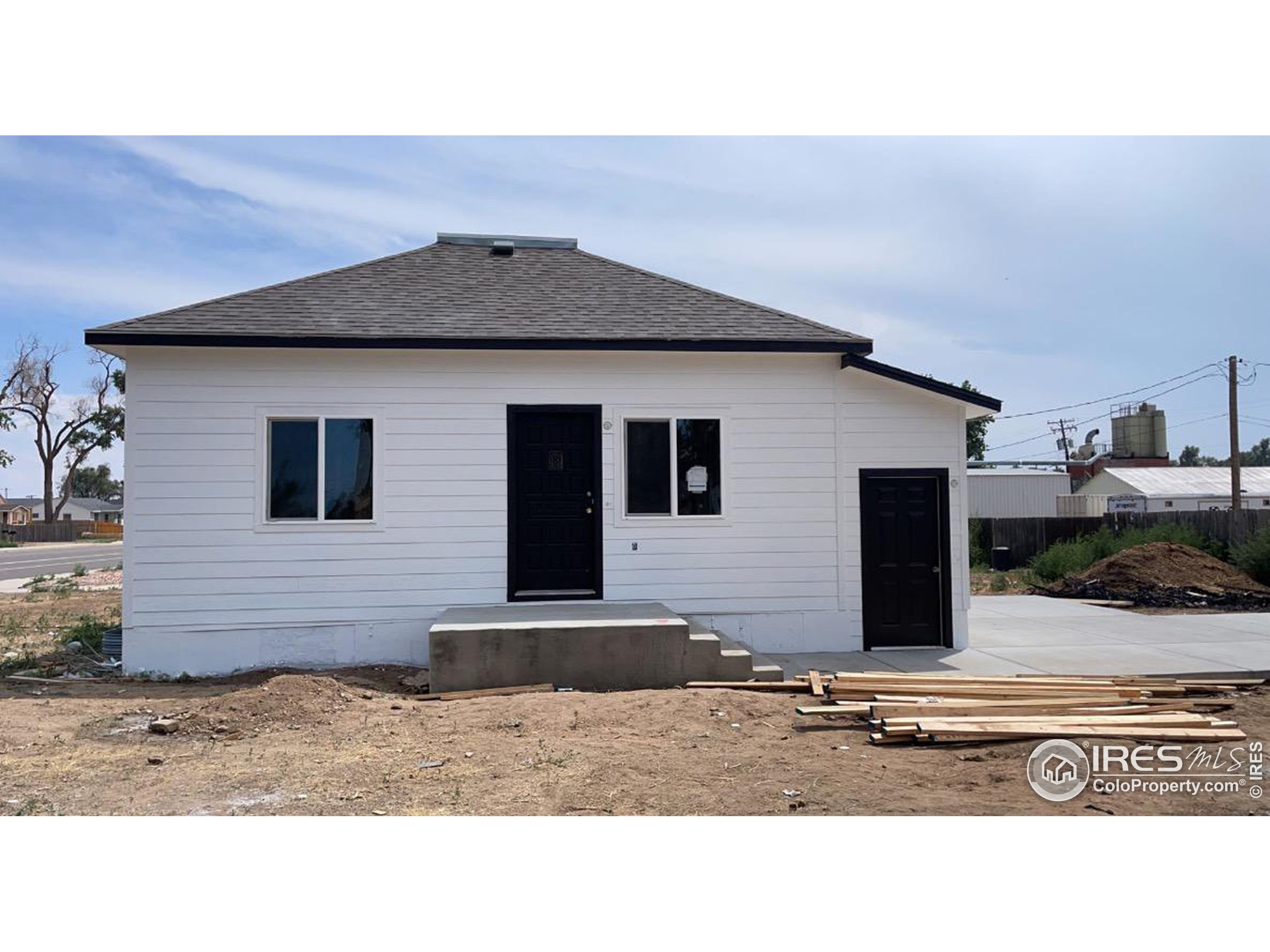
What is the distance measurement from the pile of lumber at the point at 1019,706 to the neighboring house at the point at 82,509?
317 feet

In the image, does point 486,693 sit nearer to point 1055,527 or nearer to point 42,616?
point 42,616

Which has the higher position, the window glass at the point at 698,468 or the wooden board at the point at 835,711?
the window glass at the point at 698,468

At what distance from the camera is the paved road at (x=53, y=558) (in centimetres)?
2780

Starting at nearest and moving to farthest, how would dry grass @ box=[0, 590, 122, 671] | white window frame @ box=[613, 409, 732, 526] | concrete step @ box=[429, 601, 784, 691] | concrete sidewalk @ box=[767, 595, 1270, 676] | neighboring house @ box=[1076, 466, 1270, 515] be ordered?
concrete step @ box=[429, 601, 784, 691]
concrete sidewalk @ box=[767, 595, 1270, 676]
white window frame @ box=[613, 409, 732, 526]
dry grass @ box=[0, 590, 122, 671]
neighboring house @ box=[1076, 466, 1270, 515]

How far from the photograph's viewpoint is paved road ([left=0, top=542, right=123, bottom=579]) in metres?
27.8

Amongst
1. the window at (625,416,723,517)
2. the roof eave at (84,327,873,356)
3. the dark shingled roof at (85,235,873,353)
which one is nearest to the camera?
the roof eave at (84,327,873,356)

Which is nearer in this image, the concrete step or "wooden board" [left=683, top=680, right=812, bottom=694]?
"wooden board" [left=683, top=680, right=812, bottom=694]

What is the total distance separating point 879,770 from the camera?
19.2 feet

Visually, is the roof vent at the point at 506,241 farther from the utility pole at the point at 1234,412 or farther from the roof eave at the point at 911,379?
the utility pole at the point at 1234,412

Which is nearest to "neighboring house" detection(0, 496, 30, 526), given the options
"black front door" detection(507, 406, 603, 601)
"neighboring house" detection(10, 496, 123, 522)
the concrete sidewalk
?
"neighboring house" detection(10, 496, 123, 522)

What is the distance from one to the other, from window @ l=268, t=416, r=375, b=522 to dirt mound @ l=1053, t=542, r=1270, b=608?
13488 millimetres

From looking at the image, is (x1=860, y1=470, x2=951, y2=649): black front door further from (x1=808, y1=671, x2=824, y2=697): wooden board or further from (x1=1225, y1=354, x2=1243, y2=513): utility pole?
(x1=1225, y1=354, x2=1243, y2=513): utility pole

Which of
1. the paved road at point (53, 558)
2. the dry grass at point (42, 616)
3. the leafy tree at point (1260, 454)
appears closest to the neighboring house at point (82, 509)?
the paved road at point (53, 558)

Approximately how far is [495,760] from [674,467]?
500cm
